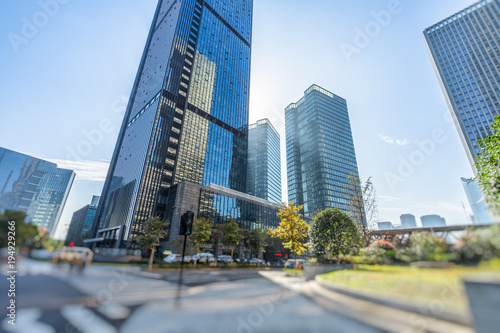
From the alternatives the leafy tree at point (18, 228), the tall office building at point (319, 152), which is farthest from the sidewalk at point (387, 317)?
the tall office building at point (319, 152)

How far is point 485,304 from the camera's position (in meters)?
2.97

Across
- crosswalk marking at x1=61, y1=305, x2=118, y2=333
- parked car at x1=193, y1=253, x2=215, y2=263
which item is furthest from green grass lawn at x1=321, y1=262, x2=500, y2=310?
parked car at x1=193, y1=253, x2=215, y2=263

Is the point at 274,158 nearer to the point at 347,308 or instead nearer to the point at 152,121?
the point at 152,121

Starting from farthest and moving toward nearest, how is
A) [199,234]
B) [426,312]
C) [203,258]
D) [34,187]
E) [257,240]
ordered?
[257,240], [199,234], [203,258], [34,187], [426,312]

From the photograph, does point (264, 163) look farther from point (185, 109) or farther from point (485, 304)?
point (485, 304)

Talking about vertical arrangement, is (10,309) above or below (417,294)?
below

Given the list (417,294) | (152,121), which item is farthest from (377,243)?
(152,121)

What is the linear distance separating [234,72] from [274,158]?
6790 centimetres

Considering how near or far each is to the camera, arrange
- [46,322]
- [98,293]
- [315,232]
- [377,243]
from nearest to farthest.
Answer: [46,322] < [98,293] < [377,243] < [315,232]

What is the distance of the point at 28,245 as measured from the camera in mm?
5234

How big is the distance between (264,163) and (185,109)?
70605 millimetres

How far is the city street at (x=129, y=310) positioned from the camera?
4.12 metres

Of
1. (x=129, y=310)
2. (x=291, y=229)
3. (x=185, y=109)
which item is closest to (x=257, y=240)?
(x=291, y=229)

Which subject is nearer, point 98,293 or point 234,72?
point 98,293
